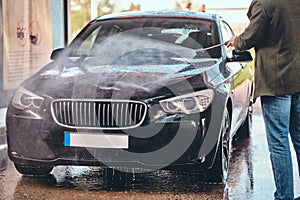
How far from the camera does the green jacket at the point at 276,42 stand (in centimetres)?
377

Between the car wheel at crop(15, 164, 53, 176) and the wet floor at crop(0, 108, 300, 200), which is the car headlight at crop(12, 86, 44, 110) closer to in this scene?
the car wheel at crop(15, 164, 53, 176)

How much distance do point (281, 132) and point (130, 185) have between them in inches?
55.3

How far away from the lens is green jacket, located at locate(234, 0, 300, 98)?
377 cm

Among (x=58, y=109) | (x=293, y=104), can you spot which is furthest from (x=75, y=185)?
(x=293, y=104)

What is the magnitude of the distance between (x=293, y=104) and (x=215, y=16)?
215 centimetres

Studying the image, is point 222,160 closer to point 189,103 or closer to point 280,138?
point 189,103

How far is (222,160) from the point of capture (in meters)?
4.66

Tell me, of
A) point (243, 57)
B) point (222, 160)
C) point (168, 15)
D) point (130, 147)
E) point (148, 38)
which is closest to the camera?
point (130, 147)

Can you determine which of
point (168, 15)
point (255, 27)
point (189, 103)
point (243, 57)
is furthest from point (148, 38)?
point (255, 27)

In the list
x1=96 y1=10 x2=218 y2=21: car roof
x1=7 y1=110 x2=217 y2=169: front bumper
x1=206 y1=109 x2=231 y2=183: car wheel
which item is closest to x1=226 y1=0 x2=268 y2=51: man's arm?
x1=7 y1=110 x2=217 y2=169: front bumper

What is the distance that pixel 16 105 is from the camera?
4492mm

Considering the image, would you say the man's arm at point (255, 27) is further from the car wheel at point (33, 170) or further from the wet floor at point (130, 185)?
the car wheel at point (33, 170)

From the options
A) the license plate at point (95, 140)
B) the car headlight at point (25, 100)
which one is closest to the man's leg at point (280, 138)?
the license plate at point (95, 140)

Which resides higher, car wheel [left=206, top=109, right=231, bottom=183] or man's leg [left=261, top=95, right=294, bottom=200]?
man's leg [left=261, top=95, right=294, bottom=200]
